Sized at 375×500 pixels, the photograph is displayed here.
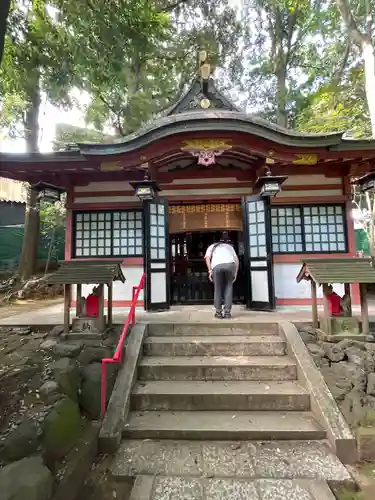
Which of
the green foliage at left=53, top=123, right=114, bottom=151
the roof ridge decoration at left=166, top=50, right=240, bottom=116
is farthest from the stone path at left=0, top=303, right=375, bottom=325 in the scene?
the green foliage at left=53, top=123, right=114, bottom=151

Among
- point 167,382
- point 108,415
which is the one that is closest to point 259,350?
point 167,382

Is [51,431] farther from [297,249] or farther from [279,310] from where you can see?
[297,249]

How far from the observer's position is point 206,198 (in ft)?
24.2

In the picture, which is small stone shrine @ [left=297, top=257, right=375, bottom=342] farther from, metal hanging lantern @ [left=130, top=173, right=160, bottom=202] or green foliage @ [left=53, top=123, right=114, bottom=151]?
green foliage @ [left=53, top=123, right=114, bottom=151]

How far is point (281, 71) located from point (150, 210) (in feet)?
38.4

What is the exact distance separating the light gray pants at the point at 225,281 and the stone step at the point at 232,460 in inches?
96.7

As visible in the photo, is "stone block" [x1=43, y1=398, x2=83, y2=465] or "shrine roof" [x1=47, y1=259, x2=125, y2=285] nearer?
"stone block" [x1=43, y1=398, x2=83, y2=465]

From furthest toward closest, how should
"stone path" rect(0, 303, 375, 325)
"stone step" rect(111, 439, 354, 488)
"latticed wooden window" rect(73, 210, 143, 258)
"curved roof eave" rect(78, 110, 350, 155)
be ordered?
"latticed wooden window" rect(73, 210, 143, 258) < "curved roof eave" rect(78, 110, 350, 155) < "stone path" rect(0, 303, 375, 325) < "stone step" rect(111, 439, 354, 488)

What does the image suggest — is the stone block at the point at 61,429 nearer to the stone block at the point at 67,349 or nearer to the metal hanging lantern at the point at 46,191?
the stone block at the point at 67,349

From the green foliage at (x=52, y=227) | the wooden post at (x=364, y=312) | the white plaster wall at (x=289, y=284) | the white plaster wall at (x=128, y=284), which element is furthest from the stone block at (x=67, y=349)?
the green foliage at (x=52, y=227)

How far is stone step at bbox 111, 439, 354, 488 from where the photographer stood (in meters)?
2.78

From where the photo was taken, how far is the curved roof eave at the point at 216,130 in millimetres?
5758

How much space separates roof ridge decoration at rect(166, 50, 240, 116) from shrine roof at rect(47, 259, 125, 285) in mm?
4131

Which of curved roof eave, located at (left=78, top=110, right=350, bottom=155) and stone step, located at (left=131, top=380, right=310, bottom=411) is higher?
curved roof eave, located at (left=78, top=110, right=350, bottom=155)
